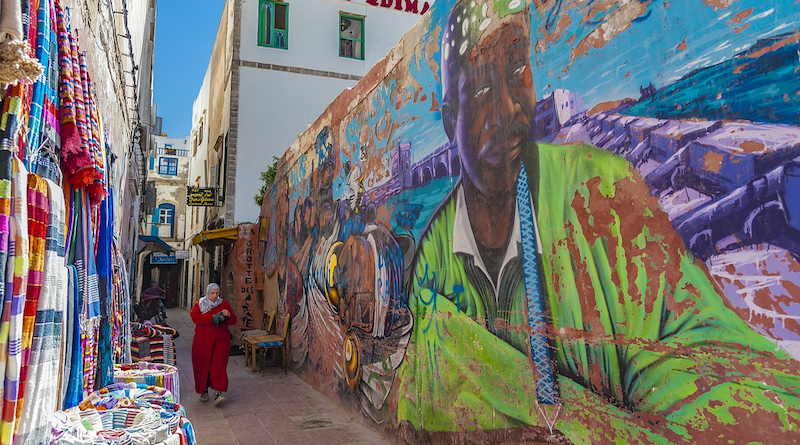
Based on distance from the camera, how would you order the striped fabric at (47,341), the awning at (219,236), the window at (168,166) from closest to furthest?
the striped fabric at (47,341) → the awning at (219,236) → the window at (168,166)

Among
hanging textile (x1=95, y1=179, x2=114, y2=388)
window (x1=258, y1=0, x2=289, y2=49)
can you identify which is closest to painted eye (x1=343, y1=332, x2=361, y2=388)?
hanging textile (x1=95, y1=179, x2=114, y2=388)

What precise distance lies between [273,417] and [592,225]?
16.2ft

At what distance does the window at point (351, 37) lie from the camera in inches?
623

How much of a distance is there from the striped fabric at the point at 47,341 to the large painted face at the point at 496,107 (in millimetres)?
2422

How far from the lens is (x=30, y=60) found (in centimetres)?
187

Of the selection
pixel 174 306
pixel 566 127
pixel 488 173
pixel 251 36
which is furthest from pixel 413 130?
pixel 174 306

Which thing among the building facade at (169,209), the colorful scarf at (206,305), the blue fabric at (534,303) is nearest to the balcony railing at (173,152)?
the building facade at (169,209)

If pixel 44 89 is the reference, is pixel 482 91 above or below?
above

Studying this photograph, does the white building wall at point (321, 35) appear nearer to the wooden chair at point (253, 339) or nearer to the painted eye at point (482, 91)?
the wooden chair at point (253, 339)

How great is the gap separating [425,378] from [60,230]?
2877mm

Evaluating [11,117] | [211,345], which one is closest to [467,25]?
[11,117]

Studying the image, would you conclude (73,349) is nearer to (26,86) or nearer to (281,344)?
(26,86)

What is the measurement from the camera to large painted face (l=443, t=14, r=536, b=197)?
10.5 feet

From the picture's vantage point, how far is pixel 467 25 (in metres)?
3.89
